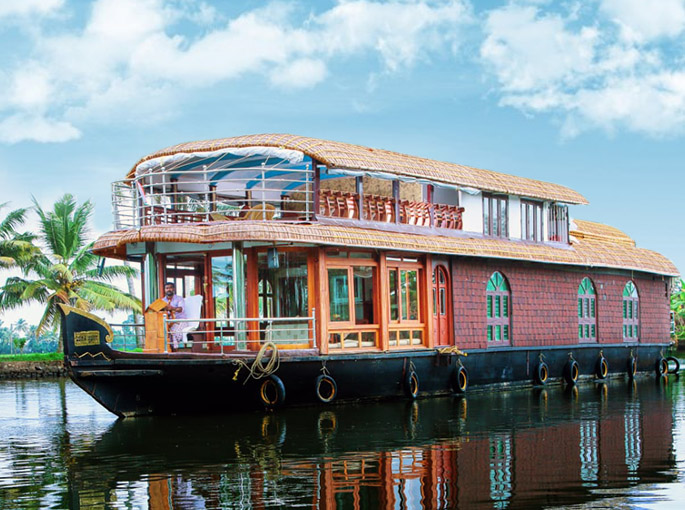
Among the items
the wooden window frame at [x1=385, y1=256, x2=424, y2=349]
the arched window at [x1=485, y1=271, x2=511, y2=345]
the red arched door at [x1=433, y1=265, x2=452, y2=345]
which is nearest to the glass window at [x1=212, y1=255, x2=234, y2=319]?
the wooden window frame at [x1=385, y1=256, x2=424, y2=349]

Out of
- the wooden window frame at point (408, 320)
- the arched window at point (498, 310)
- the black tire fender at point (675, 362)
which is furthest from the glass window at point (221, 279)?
the black tire fender at point (675, 362)

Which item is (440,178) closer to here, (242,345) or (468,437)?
(242,345)

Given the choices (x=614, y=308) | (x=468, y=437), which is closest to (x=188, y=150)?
(x=468, y=437)

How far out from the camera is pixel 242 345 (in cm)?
1231

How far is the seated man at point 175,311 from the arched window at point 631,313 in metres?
9.99

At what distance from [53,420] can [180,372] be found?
2.46 m

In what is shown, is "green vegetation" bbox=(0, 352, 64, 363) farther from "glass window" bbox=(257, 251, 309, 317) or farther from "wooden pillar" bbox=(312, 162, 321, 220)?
"wooden pillar" bbox=(312, 162, 321, 220)

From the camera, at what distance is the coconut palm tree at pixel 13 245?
24328mm

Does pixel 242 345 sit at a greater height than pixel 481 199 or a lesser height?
lesser

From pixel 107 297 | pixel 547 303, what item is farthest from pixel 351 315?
pixel 107 297

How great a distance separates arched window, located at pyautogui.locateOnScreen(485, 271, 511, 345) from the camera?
50.0 feet

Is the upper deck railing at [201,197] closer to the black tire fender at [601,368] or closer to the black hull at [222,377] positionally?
the black hull at [222,377]

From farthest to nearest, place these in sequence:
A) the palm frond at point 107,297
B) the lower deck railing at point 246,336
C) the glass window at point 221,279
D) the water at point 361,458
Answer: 1. the palm frond at point 107,297
2. the glass window at point 221,279
3. the lower deck railing at point 246,336
4. the water at point 361,458

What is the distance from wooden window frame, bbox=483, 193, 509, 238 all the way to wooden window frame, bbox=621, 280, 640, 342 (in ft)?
13.2
